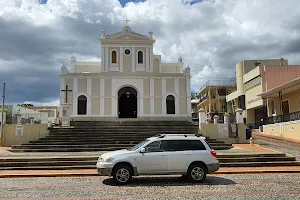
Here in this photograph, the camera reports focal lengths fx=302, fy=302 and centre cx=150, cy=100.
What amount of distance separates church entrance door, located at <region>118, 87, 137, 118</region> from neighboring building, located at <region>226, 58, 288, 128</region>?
15.7 metres

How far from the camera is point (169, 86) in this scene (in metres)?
30.1

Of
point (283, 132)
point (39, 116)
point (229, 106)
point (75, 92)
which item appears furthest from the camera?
point (229, 106)

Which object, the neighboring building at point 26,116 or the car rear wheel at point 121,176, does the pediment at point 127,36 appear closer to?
the neighboring building at point 26,116

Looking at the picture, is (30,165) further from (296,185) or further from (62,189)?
(296,185)

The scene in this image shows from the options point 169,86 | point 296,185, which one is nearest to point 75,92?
Answer: point 169,86

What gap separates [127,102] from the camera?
31672mm

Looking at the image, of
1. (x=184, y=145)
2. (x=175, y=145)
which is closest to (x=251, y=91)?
(x=184, y=145)

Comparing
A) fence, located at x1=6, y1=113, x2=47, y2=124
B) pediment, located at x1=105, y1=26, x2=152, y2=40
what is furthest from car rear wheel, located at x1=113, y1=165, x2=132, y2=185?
pediment, located at x1=105, y1=26, x2=152, y2=40

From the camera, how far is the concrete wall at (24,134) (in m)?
20.7

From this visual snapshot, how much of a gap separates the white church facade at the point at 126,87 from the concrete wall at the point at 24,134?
24.6 ft

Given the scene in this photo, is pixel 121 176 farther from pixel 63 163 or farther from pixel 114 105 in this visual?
pixel 114 105

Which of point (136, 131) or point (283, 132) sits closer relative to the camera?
point (136, 131)

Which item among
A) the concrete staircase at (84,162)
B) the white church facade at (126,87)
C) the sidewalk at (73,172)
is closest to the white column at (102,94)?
the white church facade at (126,87)

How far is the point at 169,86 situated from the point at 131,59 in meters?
4.83
